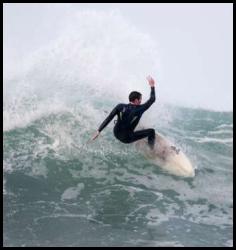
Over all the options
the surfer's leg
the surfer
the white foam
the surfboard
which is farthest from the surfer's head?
the white foam

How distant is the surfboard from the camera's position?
11031 mm

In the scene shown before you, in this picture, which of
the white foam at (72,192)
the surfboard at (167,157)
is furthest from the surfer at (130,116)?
the white foam at (72,192)

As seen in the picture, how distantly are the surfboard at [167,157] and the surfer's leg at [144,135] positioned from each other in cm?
29

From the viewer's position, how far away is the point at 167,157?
11.2 m

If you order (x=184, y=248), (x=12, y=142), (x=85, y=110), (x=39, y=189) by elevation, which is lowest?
(x=184, y=248)

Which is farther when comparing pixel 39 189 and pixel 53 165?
pixel 53 165

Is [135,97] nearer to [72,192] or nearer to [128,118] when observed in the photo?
[128,118]

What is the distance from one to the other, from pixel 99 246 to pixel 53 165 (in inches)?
132

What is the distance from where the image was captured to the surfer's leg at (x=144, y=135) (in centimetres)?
1044

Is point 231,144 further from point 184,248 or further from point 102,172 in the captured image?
point 184,248

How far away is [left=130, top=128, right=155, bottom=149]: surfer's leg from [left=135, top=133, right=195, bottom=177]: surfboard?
0.29 m

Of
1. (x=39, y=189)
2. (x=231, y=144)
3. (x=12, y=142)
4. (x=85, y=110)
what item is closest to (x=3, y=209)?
(x=39, y=189)

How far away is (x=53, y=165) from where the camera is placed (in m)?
10.8

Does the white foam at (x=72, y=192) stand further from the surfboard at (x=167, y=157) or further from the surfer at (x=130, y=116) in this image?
the surfboard at (x=167, y=157)
